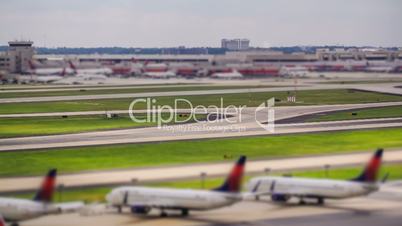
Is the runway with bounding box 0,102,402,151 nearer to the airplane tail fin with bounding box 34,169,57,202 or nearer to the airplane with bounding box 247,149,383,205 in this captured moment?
the airplane with bounding box 247,149,383,205

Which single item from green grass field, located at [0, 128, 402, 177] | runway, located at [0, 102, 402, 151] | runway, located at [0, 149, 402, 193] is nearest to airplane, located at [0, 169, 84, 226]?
runway, located at [0, 149, 402, 193]

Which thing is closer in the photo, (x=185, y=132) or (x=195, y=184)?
(x=195, y=184)

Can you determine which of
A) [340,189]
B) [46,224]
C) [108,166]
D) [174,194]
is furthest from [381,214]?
[108,166]

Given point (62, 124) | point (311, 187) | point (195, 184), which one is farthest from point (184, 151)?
point (62, 124)

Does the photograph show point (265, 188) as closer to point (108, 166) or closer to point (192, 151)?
point (108, 166)

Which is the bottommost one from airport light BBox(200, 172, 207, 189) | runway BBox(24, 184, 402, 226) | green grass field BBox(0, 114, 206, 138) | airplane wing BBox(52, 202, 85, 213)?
green grass field BBox(0, 114, 206, 138)

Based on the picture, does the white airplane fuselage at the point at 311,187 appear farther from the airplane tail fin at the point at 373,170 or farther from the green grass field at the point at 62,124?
the green grass field at the point at 62,124

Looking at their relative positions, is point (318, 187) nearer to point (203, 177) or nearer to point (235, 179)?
point (235, 179)
